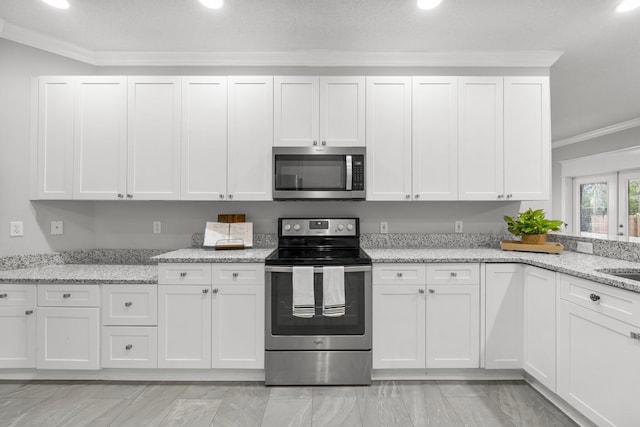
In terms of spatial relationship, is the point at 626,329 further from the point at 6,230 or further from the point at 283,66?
the point at 6,230

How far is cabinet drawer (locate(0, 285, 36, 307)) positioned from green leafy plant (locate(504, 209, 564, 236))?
373cm

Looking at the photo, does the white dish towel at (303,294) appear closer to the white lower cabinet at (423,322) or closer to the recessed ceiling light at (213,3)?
the white lower cabinet at (423,322)

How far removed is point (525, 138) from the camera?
2732 millimetres

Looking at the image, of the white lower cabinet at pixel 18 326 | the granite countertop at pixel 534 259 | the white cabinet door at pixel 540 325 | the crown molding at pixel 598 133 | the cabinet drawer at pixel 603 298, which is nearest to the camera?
the cabinet drawer at pixel 603 298

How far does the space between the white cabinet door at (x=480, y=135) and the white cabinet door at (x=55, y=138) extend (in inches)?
128

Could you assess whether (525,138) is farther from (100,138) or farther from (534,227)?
(100,138)

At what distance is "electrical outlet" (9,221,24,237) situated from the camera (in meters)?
2.60

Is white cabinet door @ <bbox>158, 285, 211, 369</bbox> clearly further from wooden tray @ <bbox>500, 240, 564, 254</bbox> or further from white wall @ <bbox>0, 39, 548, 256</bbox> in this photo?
wooden tray @ <bbox>500, 240, 564, 254</bbox>

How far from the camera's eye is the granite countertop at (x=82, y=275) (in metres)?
2.32

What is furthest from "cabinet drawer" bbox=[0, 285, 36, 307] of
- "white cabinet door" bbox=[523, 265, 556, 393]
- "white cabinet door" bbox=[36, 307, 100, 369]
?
"white cabinet door" bbox=[523, 265, 556, 393]

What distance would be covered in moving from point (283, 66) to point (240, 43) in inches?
16.6

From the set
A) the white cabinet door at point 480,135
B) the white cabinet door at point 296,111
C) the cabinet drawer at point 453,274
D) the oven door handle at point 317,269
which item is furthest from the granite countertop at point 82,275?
the white cabinet door at point 480,135

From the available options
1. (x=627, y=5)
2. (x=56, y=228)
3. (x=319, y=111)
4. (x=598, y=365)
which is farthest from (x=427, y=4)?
(x=56, y=228)

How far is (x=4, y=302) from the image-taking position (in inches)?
91.0
